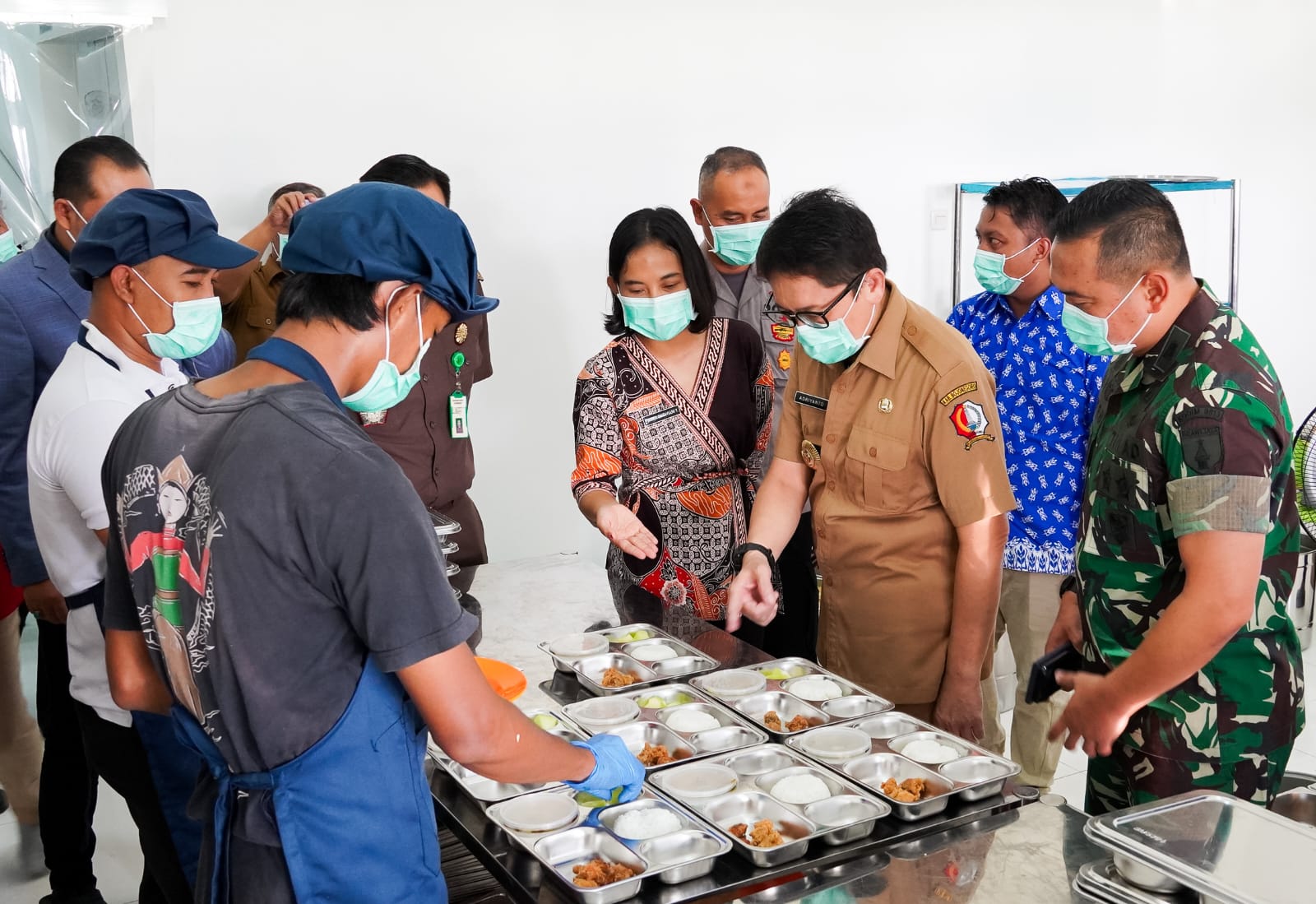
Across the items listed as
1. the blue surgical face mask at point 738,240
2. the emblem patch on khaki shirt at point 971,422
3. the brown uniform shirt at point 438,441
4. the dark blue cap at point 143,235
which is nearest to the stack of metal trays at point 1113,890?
the emblem patch on khaki shirt at point 971,422

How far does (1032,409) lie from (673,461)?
3.67 feet

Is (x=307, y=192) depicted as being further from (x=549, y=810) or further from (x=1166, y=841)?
(x=1166, y=841)

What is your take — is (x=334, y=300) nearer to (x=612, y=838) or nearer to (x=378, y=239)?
(x=378, y=239)

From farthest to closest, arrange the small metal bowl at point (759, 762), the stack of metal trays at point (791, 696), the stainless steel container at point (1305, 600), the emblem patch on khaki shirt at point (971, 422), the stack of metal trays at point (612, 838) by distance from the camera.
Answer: the stainless steel container at point (1305, 600) < the emblem patch on khaki shirt at point (971, 422) < the stack of metal trays at point (791, 696) < the small metal bowl at point (759, 762) < the stack of metal trays at point (612, 838)

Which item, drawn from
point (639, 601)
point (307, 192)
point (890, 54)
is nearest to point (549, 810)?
point (639, 601)

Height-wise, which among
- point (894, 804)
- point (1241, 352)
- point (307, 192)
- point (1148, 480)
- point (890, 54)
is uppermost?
point (890, 54)

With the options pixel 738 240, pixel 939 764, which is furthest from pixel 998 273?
pixel 939 764

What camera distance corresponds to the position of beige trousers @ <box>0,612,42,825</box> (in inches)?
111

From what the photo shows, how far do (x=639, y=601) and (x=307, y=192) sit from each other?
1.56 metres

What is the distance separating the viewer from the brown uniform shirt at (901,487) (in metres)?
1.88

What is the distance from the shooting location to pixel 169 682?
126 centimetres

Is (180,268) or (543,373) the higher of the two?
(180,268)

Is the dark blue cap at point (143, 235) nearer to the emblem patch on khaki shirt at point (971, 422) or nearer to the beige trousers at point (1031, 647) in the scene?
the emblem patch on khaki shirt at point (971, 422)

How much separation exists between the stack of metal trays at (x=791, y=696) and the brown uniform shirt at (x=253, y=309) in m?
→ 1.83
